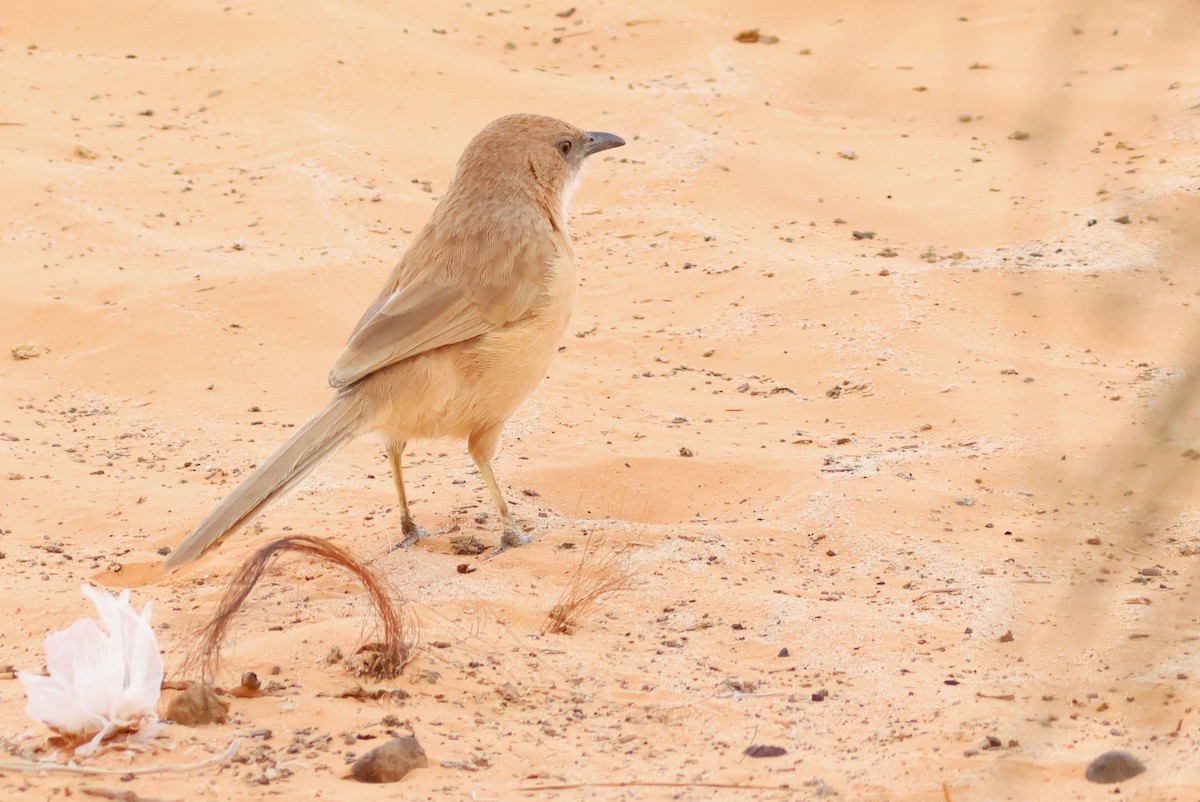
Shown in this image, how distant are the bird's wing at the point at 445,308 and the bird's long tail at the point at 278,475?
21cm

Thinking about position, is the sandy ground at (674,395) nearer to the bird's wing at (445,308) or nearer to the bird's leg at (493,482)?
the bird's leg at (493,482)

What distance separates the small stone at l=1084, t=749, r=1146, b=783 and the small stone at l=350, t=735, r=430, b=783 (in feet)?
5.89

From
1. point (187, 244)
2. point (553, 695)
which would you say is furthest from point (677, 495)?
point (187, 244)

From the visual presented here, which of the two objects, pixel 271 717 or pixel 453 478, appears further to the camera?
pixel 453 478

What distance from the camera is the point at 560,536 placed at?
6012 mm

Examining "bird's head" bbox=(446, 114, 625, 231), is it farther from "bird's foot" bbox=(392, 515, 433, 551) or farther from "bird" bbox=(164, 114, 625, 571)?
"bird's foot" bbox=(392, 515, 433, 551)

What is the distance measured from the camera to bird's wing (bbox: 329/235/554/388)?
5715 millimetres

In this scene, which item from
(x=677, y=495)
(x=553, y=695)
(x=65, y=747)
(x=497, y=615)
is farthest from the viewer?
(x=677, y=495)

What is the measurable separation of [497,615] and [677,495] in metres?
1.88

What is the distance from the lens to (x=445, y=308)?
5891mm

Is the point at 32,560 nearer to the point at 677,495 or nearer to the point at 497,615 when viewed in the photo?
the point at 497,615

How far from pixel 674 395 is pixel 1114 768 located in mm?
4774

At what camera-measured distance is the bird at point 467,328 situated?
18.7ft

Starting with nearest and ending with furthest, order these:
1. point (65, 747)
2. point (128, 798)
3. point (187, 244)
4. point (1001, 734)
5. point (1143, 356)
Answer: point (128, 798) < point (65, 747) < point (1001, 734) < point (1143, 356) < point (187, 244)
